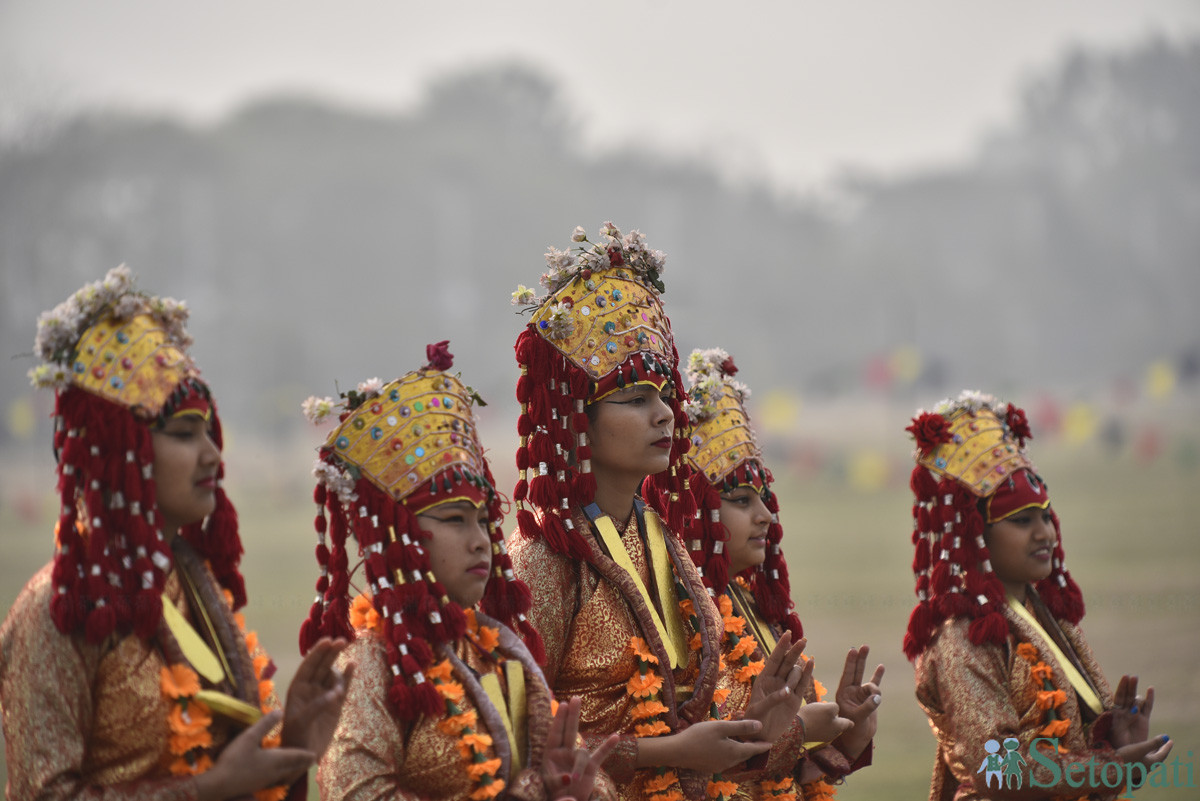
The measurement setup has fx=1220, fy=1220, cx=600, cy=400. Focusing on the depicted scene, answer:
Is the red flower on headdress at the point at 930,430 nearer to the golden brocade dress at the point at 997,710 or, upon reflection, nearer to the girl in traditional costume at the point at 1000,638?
the girl in traditional costume at the point at 1000,638

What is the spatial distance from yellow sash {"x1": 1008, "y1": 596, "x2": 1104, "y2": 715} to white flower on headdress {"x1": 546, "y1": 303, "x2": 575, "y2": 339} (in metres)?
1.99

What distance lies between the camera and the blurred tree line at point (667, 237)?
14.2 meters

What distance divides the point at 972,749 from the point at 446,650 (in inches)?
81.5

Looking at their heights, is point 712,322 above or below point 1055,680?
above

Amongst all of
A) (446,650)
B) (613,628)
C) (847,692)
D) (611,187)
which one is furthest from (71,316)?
(611,187)

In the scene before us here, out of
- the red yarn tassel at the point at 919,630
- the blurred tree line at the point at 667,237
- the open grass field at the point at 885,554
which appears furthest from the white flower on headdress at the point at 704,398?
the blurred tree line at the point at 667,237

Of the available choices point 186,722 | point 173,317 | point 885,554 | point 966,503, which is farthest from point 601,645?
point 885,554

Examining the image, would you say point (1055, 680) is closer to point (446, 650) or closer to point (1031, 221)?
point (446, 650)

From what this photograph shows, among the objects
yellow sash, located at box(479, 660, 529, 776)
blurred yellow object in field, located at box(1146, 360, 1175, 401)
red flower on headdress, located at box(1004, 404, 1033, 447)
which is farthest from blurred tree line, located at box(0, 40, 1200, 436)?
yellow sash, located at box(479, 660, 529, 776)

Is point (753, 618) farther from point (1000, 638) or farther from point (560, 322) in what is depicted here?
point (560, 322)

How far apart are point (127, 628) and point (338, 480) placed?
2.09 feet

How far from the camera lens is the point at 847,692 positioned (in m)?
4.10

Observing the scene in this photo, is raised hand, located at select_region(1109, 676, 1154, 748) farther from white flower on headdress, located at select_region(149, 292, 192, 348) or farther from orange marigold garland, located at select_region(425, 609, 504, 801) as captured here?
white flower on headdress, located at select_region(149, 292, 192, 348)

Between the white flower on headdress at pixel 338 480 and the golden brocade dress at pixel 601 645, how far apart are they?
0.68 meters
